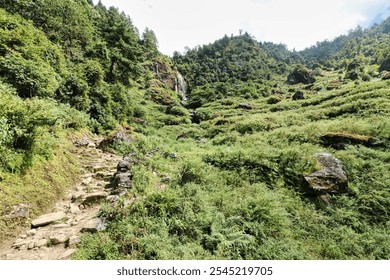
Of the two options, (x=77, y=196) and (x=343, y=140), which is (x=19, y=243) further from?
(x=343, y=140)

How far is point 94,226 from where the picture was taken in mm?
5410

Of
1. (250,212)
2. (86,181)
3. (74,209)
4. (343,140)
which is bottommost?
(74,209)

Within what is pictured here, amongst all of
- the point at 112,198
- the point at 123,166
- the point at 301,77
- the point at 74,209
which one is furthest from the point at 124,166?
the point at 301,77

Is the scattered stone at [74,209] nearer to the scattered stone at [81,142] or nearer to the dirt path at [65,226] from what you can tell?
the dirt path at [65,226]

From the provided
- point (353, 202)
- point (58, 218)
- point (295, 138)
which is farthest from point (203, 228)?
point (295, 138)

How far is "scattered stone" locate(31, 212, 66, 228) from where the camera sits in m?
5.62

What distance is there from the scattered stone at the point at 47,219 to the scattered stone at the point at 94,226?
43.3 inches

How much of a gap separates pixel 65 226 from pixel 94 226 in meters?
1.00

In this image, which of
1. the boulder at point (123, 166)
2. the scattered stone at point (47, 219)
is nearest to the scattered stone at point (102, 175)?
the boulder at point (123, 166)

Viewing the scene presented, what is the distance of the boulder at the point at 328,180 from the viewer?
27.8 feet

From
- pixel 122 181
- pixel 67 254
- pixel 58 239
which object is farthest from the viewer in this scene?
pixel 122 181

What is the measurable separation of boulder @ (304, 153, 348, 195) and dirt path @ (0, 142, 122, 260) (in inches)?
309

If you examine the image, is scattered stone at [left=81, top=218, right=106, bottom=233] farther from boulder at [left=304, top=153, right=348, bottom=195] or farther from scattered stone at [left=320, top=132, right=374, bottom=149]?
scattered stone at [left=320, top=132, right=374, bottom=149]

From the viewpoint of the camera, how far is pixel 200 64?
95.2m
